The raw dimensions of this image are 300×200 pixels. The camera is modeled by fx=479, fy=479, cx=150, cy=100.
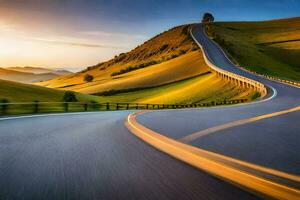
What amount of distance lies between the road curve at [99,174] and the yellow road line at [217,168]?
20cm

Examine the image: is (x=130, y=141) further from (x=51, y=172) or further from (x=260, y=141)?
(x=51, y=172)

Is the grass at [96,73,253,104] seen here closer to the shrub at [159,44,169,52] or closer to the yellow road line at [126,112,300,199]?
the yellow road line at [126,112,300,199]

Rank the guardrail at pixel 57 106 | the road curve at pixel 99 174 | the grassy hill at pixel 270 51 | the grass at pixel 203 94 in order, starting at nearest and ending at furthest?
the road curve at pixel 99 174 < the guardrail at pixel 57 106 < the grass at pixel 203 94 < the grassy hill at pixel 270 51

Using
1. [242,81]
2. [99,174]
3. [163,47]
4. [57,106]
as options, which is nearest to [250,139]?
[99,174]

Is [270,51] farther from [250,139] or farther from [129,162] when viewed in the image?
[129,162]

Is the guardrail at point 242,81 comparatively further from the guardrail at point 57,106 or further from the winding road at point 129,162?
the winding road at point 129,162

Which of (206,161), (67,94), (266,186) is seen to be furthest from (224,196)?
(67,94)

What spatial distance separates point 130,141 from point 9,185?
5.45 meters

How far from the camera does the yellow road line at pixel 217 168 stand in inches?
229

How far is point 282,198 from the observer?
221 inches

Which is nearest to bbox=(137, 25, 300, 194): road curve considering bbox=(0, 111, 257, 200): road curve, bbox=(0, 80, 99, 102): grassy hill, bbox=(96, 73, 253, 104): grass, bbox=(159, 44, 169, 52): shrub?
bbox=(0, 111, 257, 200): road curve

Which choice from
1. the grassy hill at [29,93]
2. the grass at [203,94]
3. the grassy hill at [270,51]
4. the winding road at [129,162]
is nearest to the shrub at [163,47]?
the grassy hill at [270,51]

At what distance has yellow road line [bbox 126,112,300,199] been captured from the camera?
19.0 ft

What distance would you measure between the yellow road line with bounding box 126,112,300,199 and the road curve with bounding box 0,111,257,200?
0.67ft
